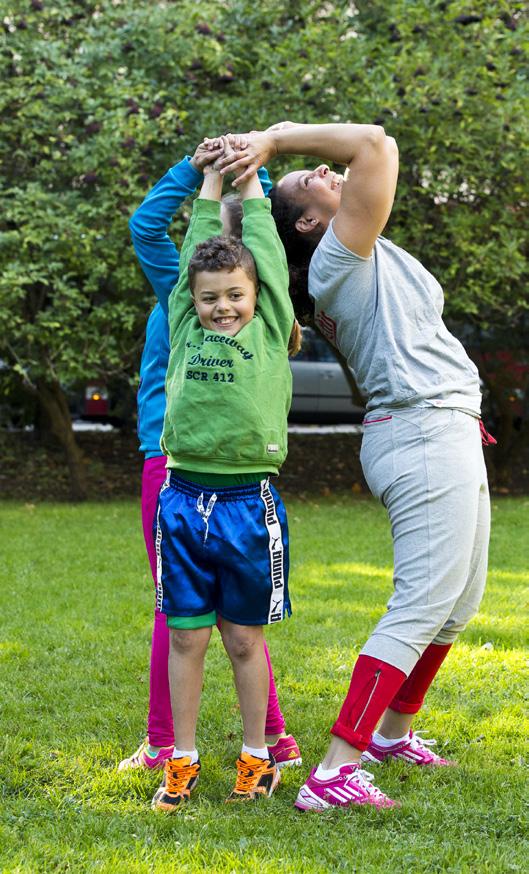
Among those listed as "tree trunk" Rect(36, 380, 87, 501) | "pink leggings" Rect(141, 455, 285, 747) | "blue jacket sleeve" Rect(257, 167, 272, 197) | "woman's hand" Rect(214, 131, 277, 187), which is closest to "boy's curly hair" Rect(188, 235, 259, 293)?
"woman's hand" Rect(214, 131, 277, 187)

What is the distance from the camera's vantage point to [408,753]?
10.8 feet

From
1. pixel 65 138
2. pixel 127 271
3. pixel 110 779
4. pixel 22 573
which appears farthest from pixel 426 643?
pixel 65 138

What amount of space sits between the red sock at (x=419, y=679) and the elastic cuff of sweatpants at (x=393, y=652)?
0.33 meters

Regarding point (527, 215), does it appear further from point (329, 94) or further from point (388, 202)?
point (388, 202)

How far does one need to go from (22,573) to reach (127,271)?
345 cm

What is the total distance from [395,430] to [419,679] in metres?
0.85

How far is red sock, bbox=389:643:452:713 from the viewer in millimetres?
3193

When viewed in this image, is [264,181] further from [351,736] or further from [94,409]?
[94,409]

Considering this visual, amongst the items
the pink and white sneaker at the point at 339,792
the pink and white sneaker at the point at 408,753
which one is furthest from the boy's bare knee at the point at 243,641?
the pink and white sneaker at the point at 408,753

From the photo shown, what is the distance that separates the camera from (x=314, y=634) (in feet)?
16.2

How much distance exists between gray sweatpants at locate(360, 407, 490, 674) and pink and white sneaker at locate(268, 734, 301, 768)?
619mm

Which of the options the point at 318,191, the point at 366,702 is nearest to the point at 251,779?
the point at 366,702

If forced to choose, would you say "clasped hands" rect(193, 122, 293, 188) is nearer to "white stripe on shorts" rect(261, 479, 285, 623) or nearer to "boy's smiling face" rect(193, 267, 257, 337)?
"boy's smiling face" rect(193, 267, 257, 337)

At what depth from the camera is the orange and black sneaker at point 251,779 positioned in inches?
117
